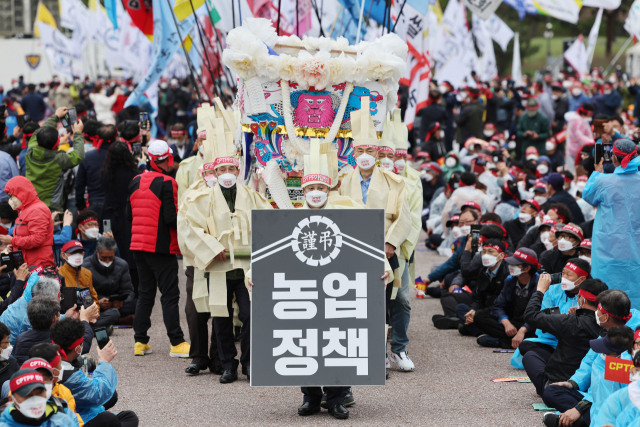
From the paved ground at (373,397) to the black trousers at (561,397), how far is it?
0.56ft

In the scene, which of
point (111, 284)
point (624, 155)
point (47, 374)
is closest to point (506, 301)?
point (624, 155)

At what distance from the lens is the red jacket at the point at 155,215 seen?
7.65 meters

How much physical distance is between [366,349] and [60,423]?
2.21 meters

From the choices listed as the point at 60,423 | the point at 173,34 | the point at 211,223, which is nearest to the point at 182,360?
the point at 211,223

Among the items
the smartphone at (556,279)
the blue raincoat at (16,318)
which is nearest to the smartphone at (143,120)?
the blue raincoat at (16,318)

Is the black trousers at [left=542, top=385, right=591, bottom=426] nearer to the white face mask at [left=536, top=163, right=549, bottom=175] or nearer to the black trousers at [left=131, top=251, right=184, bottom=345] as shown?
the black trousers at [left=131, top=251, right=184, bottom=345]

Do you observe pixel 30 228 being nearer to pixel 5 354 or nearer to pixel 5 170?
pixel 5 170

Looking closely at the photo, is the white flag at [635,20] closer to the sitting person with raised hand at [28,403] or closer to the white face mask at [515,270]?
the white face mask at [515,270]

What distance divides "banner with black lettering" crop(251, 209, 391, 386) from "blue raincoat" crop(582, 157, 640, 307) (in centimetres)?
267

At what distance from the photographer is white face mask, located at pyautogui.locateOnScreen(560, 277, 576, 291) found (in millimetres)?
6492

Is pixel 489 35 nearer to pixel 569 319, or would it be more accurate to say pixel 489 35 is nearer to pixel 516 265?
pixel 516 265

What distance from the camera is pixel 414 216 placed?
731 centimetres

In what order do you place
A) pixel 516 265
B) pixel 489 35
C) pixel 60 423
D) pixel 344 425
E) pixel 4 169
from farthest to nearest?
pixel 489 35 < pixel 4 169 < pixel 516 265 < pixel 344 425 < pixel 60 423

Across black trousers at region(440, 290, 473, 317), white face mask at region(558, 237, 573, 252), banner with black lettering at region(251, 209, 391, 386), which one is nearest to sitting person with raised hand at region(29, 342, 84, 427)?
banner with black lettering at region(251, 209, 391, 386)
